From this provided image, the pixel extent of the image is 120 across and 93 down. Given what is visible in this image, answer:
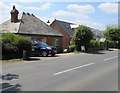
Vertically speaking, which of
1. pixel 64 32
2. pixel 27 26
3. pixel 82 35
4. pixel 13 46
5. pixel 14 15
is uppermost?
pixel 14 15

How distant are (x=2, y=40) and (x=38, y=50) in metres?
5.52

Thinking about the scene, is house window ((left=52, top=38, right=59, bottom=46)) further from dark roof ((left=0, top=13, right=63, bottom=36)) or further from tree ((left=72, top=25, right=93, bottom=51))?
tree ((left=72, top=25, right=93, bottom=51))

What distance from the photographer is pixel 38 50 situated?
2297 cm

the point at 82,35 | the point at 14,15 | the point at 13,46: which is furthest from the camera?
the point at 82,35

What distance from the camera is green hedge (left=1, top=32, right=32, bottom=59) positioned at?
18197 millimetres

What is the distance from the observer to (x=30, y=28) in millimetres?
30703

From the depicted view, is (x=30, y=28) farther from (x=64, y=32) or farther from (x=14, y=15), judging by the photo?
(x=64, y=32)

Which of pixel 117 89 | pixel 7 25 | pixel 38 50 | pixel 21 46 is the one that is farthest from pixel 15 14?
pixel 117 89

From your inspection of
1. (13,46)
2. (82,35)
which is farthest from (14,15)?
(13,46)

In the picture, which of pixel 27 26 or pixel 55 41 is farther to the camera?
pixel 55 41

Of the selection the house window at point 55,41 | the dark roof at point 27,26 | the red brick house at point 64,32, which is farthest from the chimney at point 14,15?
the red brick house at point 64,32

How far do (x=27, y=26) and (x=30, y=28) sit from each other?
0.57 meters

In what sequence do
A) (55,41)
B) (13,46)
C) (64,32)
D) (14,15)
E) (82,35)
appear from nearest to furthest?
(13,46)
(14,15)
(82,35)
(55,41)
(64,32)

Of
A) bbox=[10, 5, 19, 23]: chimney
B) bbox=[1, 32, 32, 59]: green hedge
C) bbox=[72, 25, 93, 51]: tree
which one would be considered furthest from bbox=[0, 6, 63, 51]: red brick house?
bbox=[1, 32, 32, 59]: green hedge
